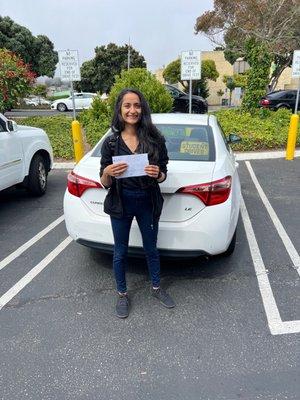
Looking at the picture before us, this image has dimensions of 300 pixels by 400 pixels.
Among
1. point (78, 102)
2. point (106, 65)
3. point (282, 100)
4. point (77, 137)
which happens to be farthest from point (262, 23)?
point (106, 65)

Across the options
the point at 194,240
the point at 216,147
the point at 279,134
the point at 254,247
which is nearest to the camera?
the point at 194,240

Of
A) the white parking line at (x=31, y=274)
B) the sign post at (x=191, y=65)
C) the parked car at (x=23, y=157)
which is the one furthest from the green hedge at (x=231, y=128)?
the white parking line at (x=31, y=274)

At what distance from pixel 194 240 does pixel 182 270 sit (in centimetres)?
68

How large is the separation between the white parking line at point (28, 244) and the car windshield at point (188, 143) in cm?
148

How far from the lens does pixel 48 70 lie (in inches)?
1464

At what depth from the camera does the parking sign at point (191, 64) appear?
10.6 meters

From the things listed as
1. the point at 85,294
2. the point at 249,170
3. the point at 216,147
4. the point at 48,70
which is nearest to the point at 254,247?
the point at 216,147

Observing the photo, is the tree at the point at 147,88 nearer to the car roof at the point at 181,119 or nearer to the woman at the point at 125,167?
the car roof at the point at 181,119

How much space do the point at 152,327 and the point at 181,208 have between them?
3.20 feet

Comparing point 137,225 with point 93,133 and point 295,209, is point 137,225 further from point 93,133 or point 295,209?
point 93,133

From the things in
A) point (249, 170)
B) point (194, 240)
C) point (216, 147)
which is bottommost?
point (249, 170)

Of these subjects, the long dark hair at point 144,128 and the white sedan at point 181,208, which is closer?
the long dark hair at point 144,128

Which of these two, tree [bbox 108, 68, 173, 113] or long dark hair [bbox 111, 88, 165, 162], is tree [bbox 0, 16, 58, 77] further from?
long dark hair [bbox 111, 88, 165, 162]

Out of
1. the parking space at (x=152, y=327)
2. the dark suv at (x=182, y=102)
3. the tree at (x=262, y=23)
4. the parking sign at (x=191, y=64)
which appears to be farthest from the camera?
the tree at (x=262, y=23)
